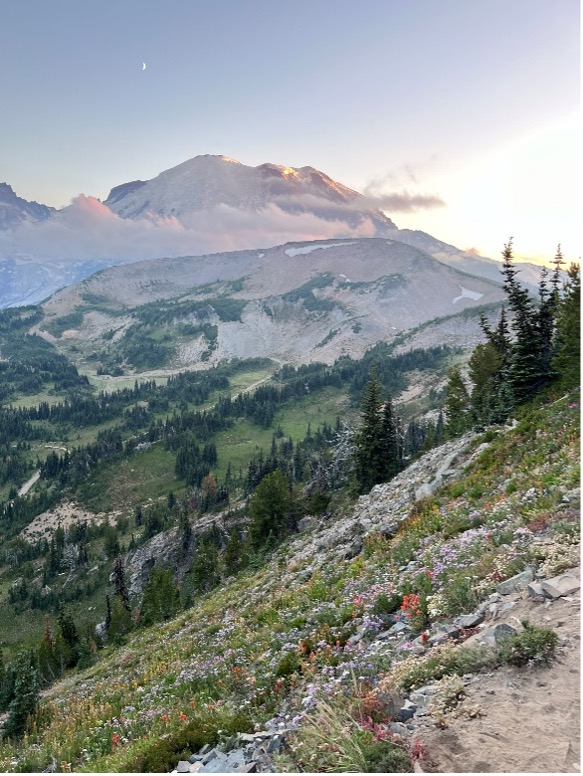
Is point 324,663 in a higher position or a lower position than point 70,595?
higher

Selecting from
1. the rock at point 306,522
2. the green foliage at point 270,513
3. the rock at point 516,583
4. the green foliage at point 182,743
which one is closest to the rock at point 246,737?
the green foliage at point 182,743

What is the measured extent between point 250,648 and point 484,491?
12.2 metres

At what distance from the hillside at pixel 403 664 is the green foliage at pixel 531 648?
35mm

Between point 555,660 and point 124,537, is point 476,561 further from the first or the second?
point 124,537

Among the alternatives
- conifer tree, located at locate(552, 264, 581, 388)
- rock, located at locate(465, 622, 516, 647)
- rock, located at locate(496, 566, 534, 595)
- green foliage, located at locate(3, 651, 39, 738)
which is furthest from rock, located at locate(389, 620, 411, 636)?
conifer tree, located at locate(552, 264, 581, 388)

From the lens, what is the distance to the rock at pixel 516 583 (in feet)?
33.6

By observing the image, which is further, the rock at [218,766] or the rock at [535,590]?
the rock at [535,590]

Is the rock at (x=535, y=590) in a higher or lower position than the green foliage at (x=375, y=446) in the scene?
higher

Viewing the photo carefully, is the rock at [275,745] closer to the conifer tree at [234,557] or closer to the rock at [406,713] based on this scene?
the rock at [406,713]

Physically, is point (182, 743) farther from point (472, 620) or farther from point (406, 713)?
point (472, 620)

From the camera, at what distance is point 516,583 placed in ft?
33.9

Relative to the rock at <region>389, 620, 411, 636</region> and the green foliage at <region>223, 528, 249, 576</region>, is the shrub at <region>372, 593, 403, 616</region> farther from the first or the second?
the green foliage at <region>223, 528, 249, 576</region>

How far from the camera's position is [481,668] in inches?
322

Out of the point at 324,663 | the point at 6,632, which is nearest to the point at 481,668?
the point at 324,663
